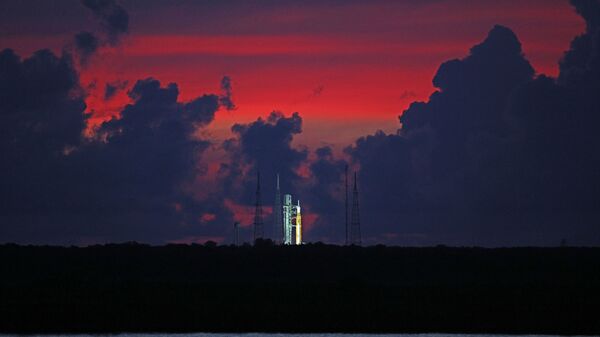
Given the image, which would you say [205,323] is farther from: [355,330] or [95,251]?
[95,251]

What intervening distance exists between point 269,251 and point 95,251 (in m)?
23.1

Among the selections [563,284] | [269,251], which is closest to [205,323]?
[563,284]

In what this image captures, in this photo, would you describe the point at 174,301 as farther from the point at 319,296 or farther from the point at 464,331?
the point at 464,331

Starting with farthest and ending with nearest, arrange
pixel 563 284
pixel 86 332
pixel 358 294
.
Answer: pixel 563 284, pixel 358 294, pixel 86 332

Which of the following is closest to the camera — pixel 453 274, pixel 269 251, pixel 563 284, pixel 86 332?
pixel 86 332

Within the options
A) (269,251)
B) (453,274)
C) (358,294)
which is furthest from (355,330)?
(269,251)

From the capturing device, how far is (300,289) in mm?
118500

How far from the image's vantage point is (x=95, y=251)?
577ft

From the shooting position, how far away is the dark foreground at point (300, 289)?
92.7 metres

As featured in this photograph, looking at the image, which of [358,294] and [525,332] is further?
[358,294]

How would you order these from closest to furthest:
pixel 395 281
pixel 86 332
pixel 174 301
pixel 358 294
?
pixel 86 332
pixel 174 301
pixel 358 294
pixel 395 281

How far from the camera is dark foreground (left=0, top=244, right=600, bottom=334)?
304ft

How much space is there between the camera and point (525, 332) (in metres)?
89.7

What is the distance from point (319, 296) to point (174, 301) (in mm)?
11622
